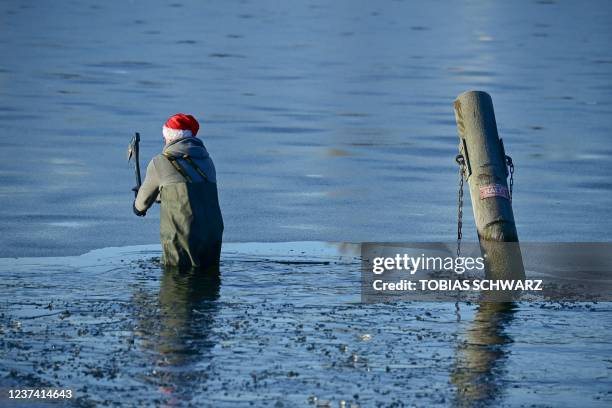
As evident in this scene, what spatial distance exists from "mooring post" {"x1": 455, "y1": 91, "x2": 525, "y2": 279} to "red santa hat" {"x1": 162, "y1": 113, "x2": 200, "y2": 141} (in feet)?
6.67

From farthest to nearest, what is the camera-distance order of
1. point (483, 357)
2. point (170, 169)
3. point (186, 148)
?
point (186, 148) < point (170, 169) < point (483, 357)

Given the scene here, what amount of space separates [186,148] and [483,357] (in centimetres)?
328

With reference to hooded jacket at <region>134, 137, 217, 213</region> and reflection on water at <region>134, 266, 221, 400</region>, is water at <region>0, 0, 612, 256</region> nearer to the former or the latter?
hooded jacket at <region>134, 137, 217, 213</region>

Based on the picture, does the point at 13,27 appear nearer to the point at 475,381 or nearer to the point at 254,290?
the point at 254,290

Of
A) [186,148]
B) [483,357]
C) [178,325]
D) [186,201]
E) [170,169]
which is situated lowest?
[483,357]

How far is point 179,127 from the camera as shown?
11.1 m

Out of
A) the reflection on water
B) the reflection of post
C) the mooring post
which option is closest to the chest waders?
the reflection on water

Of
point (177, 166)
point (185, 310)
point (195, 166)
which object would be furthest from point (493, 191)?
point (185, 310)

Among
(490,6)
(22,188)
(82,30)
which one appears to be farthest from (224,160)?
(490,6)

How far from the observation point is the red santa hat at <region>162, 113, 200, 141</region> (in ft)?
36.2

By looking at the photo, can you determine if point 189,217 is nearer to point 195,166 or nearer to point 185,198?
point 185,198

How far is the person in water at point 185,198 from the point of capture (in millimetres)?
10789

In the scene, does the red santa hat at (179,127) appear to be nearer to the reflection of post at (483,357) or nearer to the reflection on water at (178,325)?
the reflection on water at (178,325)

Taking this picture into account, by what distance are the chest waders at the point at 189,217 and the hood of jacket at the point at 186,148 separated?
2.3 inches
